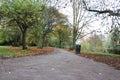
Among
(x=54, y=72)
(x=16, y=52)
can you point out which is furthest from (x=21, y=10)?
(x=54, y=72)

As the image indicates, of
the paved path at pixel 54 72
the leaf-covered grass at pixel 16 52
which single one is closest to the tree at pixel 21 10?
the leaf-covered grass at pixel 16 52

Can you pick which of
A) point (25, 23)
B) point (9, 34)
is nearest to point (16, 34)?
point (9, 34)

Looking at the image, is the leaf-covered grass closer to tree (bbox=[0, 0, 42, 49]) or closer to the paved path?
tree (bbox=[0, 0, 42, 49])

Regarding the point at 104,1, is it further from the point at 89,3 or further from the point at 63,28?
the point at 63,28

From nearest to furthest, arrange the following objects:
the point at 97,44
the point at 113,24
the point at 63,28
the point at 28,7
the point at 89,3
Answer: the point at 113,24 → the point at 89,3 → the point at 28,7 → the point at 63,28 → the point at 97,44

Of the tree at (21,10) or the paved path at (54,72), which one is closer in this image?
the paved path at (54,72)

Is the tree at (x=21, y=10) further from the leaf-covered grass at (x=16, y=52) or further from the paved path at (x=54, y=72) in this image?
the paved path at (x=54, y=72)

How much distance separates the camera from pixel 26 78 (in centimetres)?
681

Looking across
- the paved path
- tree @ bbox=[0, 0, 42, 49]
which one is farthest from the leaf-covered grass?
the paved path

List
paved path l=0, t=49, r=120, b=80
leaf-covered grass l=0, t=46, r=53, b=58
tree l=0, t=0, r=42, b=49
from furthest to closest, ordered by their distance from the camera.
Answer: tree l=0, t=0, r=42, b=49, leaf-covered grass l=0, t=46, r=53, b=58, paved path l=0, t=49, r=120, b=80

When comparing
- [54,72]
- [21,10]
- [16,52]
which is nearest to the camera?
[54,72]

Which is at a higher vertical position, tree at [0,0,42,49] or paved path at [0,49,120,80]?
tree at [0,0,42,49]

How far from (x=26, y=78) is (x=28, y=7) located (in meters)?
16.2

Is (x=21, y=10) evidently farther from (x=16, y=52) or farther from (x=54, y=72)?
(x=54, y=72)
